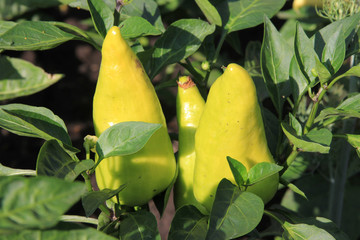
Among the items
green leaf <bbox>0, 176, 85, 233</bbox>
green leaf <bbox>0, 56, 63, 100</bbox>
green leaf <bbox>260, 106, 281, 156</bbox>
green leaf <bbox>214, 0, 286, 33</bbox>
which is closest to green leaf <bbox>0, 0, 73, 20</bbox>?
green leaf <bbox>0, 56, 63, 100</bbox>

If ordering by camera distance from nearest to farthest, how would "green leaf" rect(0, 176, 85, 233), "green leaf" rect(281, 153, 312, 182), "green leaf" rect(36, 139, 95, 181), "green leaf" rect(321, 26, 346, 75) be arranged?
"green leaf" rect(0, 176, 85, 233)
"green leaf" rect(36, 139, 95, 181)
"green leaf" rect(321, 26, 346, 75)
"green leaf" rect(281, 153, 312, 182)


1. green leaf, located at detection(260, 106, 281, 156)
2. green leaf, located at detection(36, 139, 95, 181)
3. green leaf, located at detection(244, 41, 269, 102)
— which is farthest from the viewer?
green leaf, located at detection(244, 41, 269, 102)

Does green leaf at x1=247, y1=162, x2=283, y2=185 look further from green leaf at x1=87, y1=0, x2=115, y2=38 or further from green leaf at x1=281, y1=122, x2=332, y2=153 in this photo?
green leaf at x1=87, y1=0, x2=115, y2=38

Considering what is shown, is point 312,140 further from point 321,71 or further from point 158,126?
point 158,126

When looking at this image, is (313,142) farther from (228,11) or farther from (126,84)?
(228,11)

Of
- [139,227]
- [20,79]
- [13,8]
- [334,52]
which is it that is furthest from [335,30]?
[13,8]

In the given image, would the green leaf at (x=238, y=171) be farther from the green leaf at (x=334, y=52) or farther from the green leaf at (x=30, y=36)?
the green leaf at (x=30, y=36)

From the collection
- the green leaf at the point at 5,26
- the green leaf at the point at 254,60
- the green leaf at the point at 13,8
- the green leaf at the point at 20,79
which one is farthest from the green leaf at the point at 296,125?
the green leaf at the point at 13,8
